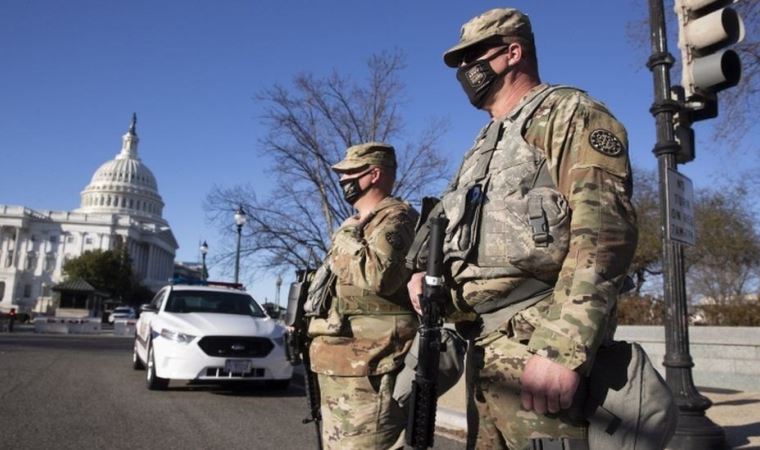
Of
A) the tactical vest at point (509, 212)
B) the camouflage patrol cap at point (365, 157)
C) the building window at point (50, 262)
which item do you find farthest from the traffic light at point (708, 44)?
the building window at point (50, 262)

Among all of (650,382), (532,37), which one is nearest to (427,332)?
(650,382)

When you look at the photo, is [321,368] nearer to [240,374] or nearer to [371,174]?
[371,174]

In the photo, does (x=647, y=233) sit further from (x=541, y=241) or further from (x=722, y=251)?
(x=541, y=241)

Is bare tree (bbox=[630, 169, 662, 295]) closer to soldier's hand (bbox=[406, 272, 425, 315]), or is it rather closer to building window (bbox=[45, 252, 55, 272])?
soldier's hand (bbox=[406, 272, 425, 315])

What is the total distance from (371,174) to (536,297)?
1.71 m

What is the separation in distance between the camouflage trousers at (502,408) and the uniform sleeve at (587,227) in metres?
0.17

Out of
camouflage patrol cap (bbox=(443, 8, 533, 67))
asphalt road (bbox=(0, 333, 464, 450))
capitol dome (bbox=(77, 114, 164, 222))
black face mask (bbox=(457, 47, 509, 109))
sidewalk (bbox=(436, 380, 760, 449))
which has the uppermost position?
capitol dome (bbox=(77, 114, 164, 222))

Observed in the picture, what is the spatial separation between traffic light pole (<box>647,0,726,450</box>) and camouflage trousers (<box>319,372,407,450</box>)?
3595mm

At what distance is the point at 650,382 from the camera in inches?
66.4

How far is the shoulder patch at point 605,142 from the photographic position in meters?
1.84

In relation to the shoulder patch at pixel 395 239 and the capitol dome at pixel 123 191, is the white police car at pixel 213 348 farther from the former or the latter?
the capitol dome at pixel 123 191

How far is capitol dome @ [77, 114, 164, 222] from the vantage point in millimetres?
128125

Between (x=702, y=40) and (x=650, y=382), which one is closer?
(x=650, y=382)

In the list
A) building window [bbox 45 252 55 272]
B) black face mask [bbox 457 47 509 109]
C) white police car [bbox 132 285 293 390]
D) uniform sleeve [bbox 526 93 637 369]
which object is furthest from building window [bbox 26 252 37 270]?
uniform sleeve [bbox 526 93 637 369]
